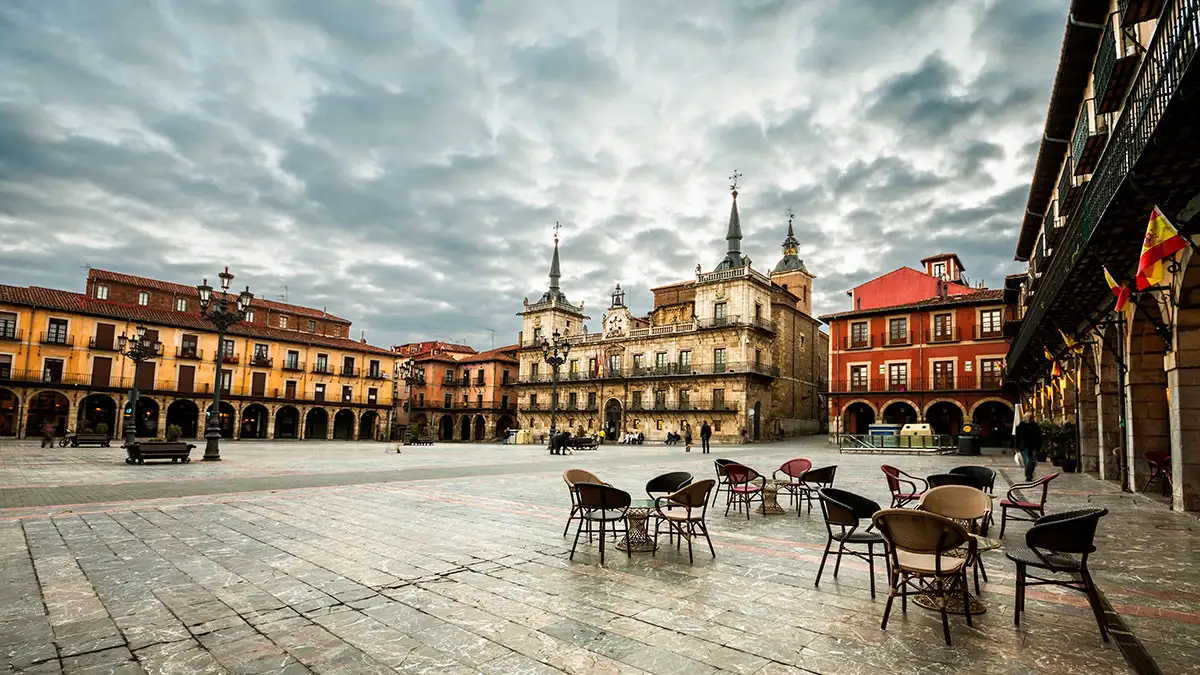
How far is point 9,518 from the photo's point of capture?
7.55 m

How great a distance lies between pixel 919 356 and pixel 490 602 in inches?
1459

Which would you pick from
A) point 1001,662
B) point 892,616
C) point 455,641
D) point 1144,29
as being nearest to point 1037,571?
point 892,616

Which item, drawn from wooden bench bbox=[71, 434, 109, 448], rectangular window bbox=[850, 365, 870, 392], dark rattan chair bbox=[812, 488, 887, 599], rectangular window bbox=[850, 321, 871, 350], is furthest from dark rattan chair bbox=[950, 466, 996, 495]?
rectangular window bbox=[850, 321, 871, 350]

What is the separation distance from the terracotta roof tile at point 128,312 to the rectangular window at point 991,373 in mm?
46334

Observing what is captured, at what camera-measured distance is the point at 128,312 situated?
136 ft

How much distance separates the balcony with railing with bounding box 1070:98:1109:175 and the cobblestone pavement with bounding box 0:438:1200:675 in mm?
7792

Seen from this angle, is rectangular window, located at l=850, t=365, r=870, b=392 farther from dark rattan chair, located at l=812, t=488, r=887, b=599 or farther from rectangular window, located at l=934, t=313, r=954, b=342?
dark rattan chair, located at l=812, t=488, r=887, b=599

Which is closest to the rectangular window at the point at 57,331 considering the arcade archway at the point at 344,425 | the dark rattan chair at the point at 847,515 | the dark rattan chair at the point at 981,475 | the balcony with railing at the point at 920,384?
the arcade archway at the point at 344,425

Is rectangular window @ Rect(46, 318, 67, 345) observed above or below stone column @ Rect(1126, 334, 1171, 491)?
above

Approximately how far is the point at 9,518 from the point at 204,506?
206 cm

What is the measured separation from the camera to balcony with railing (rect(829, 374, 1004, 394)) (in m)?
33.6

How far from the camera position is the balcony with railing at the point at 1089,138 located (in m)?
12.0

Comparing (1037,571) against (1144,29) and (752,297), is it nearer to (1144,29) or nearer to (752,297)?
(1144,29)

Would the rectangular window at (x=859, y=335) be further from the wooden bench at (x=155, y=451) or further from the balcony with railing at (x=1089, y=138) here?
the wooden bench at (x=155, y=451)
